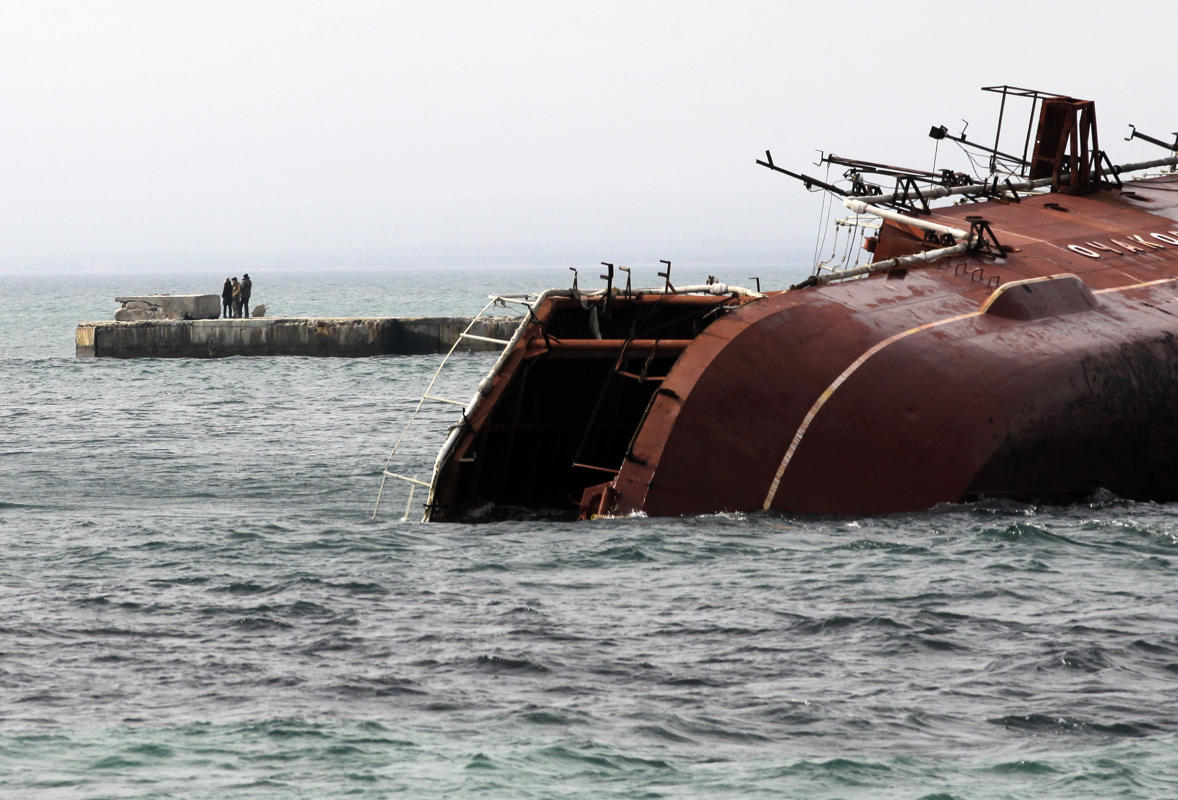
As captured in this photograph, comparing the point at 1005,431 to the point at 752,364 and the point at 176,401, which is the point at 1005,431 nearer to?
the point at 752,364

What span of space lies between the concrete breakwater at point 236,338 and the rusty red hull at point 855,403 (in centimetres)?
3714

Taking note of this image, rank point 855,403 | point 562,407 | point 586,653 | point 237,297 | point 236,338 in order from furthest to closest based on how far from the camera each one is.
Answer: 1. point 237,297
2. point 236,338
3. point 562,407
4. point 855,403
5. point 586,653

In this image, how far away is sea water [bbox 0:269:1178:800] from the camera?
10508 mm

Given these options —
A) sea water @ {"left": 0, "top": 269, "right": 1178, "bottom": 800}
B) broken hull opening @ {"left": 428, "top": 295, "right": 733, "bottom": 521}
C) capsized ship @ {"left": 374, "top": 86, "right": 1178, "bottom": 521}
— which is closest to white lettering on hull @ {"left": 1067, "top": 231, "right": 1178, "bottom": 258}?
capsized ship @ {"left": 374, "top": 86, "right": 1178, "bottom": 521}

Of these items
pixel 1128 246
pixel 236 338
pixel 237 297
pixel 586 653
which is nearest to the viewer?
pixel 586 653

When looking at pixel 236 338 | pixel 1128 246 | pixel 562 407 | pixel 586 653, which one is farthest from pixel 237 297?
pixel 586 653

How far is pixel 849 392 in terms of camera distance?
19266 mm

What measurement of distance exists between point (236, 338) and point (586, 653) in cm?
4876

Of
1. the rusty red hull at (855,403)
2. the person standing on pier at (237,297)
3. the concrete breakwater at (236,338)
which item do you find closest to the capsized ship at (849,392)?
the rusty red hull at (855,403)

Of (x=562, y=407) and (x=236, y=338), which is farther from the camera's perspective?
(x=236, y=338)

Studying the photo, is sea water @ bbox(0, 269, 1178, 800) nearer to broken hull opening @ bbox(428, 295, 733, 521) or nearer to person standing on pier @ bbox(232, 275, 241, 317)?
broken hull opening @ bbox(428, 295, 733, 521)

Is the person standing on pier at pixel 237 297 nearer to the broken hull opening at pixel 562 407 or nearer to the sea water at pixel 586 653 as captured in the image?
the sea water at pixel 586 653

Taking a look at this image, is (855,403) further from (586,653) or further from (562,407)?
(586,653)

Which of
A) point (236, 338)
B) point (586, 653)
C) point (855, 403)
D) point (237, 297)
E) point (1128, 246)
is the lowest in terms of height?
point (236, 338)
